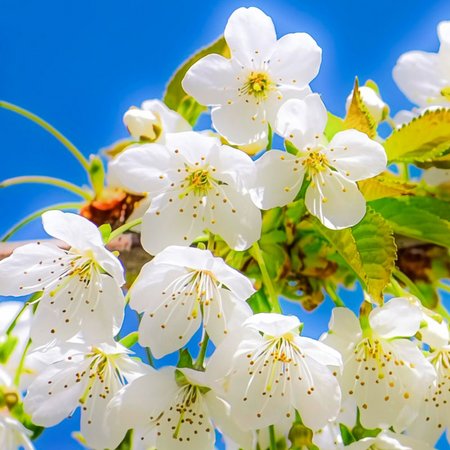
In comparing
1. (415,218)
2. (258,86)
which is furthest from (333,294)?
(258,86)

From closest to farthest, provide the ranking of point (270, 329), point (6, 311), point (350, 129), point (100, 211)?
point (270, 329) < point (350, 129) < point (100, 211) < point (6, 311)

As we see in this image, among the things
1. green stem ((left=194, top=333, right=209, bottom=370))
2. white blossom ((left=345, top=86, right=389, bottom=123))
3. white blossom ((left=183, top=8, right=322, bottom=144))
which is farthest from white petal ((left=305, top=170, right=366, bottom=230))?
white blossom ((left=345, top=86, right=389, bottom=123))

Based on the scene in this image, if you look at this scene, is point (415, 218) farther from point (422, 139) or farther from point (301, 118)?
point (301, 118)

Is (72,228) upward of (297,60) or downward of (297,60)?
downward

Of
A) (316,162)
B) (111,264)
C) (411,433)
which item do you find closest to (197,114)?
(316,162)

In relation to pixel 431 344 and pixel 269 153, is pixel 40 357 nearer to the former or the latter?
pixel 269 153

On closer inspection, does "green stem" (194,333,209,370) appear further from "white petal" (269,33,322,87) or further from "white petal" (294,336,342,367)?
"white petal" (269,33,322,87)
